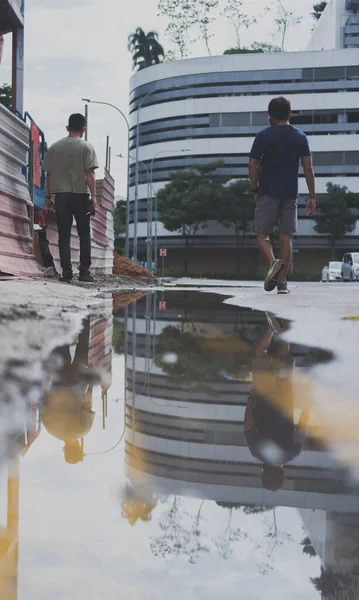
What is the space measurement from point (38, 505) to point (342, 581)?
22.1 inches

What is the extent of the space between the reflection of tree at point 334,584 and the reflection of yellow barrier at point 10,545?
38cm

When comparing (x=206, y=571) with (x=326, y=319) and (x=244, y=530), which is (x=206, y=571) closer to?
(x=244, y=530)

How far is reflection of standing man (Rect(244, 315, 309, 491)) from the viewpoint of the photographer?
1.87 metres

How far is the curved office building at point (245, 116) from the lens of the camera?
9200 centimetres

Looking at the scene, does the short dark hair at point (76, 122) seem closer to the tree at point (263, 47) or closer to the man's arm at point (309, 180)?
the man's arm at point (309, 180)

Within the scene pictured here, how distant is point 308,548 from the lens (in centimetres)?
131

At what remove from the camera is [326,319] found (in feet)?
20.7

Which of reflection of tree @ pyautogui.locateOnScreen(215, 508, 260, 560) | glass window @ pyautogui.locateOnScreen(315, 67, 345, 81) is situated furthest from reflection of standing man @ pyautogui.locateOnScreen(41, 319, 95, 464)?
glass window @ pyautogui.locateOnScreen(315, 67, 345, 81)

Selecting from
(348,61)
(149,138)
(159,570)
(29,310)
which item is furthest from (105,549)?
(149,138)

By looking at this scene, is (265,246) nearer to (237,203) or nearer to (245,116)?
(237,203)

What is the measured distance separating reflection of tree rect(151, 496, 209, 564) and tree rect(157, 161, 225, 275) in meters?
87.5

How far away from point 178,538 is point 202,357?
2499mm

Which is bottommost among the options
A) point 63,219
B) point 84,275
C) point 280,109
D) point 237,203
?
point 84,275

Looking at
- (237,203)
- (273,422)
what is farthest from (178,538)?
(237,203)
